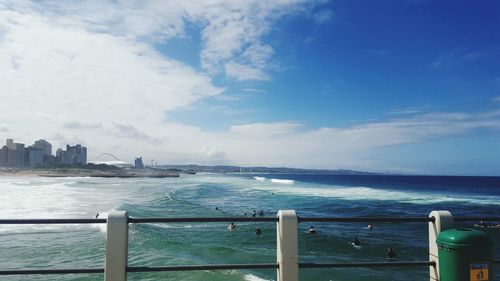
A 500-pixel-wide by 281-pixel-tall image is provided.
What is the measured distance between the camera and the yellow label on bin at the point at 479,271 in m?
4.36

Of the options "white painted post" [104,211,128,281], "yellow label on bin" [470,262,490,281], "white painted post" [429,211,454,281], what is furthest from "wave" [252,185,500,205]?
"white painted post" [104,211,128,281]

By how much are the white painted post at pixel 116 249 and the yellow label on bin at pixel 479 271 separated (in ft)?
11.0

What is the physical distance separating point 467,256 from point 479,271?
7.6 inches

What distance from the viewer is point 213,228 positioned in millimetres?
30031

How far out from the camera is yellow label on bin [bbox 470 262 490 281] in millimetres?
4359

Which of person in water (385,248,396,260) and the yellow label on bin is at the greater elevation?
the yellow label on bin

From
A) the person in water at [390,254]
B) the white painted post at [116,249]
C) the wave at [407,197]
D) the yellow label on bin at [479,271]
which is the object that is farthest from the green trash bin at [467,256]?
the wave at [407,197]

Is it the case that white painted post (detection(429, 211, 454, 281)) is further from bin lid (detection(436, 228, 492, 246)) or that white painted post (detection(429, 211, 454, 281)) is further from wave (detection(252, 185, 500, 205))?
wave (detection(252, 185, 500, 205))

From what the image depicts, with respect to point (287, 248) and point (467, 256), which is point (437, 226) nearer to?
point (467, 256)

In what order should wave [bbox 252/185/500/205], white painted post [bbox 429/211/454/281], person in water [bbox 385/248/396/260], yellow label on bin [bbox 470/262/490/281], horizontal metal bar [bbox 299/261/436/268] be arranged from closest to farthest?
1. yellow label on bin [bbox 470/262/490/281]
2. horizontal metal bar [bbox 299/261/436/268]
3. white painted post [bbox 429/211/454/281]
4. person in water [bbox 385/248/396/260]
5. wave [bbox 252/185/500/205]

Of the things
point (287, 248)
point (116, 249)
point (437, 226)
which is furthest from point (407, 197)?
point (116, 249)

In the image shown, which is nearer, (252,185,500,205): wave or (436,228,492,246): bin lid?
(436,228,492,246): bin lid

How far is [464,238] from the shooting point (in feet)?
14.4

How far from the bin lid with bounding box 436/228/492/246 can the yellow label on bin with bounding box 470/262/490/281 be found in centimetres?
21
